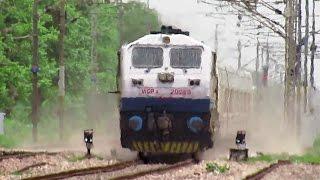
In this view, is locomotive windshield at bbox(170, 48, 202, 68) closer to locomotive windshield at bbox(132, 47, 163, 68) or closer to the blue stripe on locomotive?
locomotive windshield at bbox(132, 47, 163, 68)

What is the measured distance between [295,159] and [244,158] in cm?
245

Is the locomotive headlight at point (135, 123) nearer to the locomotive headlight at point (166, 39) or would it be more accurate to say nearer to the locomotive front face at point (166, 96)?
the locomotive front face at point (166, 96)

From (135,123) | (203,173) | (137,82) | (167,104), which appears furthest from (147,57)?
(203,173)

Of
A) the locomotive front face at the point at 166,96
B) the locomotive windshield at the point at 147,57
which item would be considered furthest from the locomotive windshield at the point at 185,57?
the locomotive windshield at the point at 147,57

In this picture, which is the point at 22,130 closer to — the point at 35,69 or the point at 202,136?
the point at 35,69

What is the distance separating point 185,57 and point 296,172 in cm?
432

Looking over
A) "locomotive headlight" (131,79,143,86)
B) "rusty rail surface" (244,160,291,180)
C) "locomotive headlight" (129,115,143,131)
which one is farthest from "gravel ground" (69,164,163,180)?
"rusty rail surface" (244,160,291,180)

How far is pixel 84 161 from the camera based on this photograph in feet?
79.5

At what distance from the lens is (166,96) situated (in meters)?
23.0

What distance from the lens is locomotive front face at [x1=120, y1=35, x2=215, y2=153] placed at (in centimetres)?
2305

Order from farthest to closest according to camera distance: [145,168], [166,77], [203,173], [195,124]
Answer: [195,124]
[166,77]
[145,168]
[203,173]

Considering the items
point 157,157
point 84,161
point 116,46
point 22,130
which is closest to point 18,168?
point 84,161

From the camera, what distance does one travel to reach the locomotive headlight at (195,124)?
23.2 m

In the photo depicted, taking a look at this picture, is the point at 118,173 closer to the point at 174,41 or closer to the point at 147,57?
the point at 147,57
